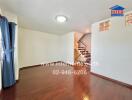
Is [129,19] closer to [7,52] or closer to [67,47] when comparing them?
[7,52]

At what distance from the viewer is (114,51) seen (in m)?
2.99

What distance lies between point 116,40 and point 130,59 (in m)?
0.72

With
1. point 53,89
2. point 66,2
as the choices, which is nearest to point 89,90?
point 53,89

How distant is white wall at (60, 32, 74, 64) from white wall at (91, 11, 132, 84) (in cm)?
195

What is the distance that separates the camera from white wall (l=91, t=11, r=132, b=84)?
2637 millimetres

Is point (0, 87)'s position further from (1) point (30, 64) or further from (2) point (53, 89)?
(1) point (30, 64)

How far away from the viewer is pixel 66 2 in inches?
93.4

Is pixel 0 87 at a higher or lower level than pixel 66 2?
lower

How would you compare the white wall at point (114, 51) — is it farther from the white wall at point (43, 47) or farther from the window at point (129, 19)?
the white wall at point (43, 47)

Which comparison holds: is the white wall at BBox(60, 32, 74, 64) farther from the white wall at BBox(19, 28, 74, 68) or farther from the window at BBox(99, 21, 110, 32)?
the window at BBox(99, 21, 110, 32)

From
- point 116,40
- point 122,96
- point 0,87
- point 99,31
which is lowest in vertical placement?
point 122,96

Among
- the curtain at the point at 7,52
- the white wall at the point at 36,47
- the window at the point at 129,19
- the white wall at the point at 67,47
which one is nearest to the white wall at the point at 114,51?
the window at the point at 129,19

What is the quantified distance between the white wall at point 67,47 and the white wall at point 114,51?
1946mm

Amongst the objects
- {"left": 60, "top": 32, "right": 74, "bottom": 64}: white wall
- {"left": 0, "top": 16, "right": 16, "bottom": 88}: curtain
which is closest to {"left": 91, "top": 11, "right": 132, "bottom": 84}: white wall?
{"left": 60, "top": 32, "right": 74, "bottom": 64}: white wall
